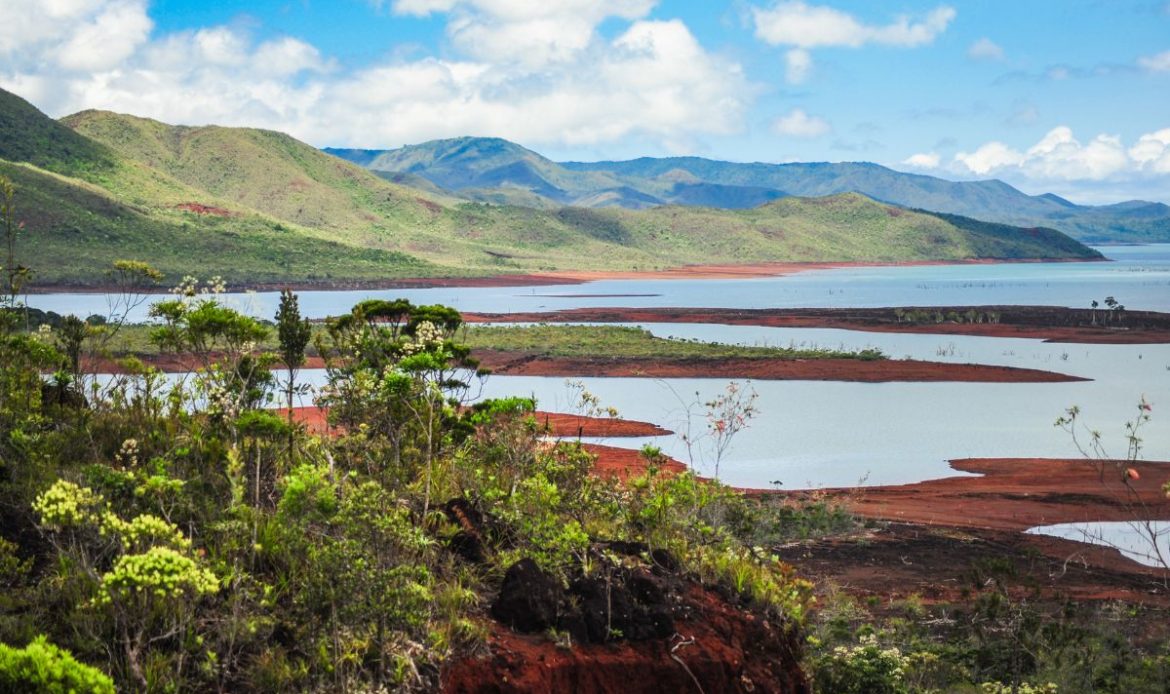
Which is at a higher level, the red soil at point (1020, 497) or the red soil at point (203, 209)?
the red soil at point (203, 209)

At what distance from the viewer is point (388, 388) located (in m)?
8.09

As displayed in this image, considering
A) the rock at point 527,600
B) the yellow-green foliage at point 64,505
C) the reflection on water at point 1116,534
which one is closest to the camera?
the yellow-green foliage at point 64,505

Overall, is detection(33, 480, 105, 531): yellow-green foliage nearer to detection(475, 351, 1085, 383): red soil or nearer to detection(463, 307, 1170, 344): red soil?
detection(475, 351, 1085, 383): red soil

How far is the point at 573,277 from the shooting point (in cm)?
10856

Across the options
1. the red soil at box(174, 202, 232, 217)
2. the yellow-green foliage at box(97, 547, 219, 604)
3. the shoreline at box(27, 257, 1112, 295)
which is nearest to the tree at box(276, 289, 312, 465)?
the yellow-green foliage at box(97, 547, 219, 604)

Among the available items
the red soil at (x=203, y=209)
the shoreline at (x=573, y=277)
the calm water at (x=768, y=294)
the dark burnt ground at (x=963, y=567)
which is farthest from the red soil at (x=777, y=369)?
the red soil at (x=203, y=209)

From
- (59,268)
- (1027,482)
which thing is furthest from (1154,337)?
(59,268)

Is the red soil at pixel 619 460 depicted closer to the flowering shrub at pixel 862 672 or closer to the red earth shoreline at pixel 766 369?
the flowering shrub at pixel 862 672

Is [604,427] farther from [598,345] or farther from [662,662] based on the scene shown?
[598,345]

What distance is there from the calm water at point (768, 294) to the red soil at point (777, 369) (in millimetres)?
21392

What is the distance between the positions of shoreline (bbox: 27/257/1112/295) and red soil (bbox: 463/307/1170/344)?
708 inches

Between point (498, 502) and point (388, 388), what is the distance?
124cm

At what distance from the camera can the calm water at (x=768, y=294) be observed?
64938mm

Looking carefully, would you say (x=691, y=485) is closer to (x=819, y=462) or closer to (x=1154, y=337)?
(x=819, y=462)
